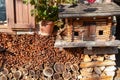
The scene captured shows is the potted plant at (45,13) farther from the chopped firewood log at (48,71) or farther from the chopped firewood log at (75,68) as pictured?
the chopped firewood log at (75,68)

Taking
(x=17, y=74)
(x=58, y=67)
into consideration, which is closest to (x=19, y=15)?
(x=17, y=74)

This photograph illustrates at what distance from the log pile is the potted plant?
19 centimetres

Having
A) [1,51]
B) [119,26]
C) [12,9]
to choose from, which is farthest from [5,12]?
[119,26]

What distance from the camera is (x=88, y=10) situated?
16.8 feet

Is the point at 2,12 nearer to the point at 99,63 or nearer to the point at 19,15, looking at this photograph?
the point at 19,15

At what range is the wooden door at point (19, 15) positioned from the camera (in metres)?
5.66

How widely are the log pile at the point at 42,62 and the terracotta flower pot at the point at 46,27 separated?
0.09 meters

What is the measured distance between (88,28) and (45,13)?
82 cm

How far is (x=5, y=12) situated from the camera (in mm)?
5812

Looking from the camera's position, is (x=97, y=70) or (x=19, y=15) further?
(x=19, y=15)

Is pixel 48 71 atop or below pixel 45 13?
below

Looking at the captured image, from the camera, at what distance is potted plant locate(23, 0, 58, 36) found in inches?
215

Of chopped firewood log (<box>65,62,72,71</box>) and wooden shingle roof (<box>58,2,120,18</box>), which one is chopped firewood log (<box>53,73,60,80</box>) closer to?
chopped firewood log (<box>65,62,72,71</box>)

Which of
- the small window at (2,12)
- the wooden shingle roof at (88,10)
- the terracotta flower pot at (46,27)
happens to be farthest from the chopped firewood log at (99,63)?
the small window at (2,12)
